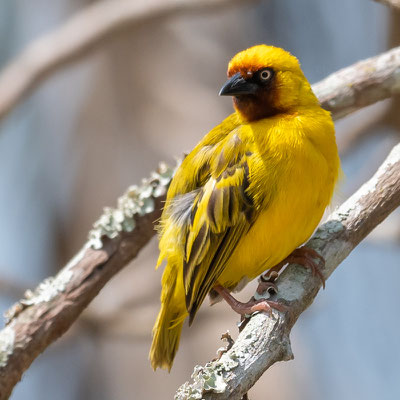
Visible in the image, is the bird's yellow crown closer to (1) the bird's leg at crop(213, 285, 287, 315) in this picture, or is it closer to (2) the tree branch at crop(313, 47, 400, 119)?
(2) the tree branch at crop(313, 47, 400, 119)

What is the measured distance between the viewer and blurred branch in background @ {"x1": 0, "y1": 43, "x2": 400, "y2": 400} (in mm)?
3486

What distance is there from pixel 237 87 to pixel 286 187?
684mm

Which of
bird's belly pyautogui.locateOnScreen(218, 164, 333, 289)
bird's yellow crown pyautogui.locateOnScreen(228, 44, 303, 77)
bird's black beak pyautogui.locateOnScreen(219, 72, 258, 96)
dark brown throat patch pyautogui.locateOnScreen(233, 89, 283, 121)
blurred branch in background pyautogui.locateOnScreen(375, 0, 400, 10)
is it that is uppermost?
blurred branch in background pyautogui.locateOnScreen(375, 0, 400, 10)

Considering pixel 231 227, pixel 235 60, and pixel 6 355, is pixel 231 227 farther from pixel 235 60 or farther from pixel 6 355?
pixel 6 355

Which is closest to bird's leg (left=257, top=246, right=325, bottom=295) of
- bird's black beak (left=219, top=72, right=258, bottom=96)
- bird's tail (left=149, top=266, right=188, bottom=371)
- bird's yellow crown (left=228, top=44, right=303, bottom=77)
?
bird's tail (left=149, top=266, right=188, bottom=371)

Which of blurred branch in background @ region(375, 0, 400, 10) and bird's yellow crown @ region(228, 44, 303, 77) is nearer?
bird's yellow crown @ region(228, 44, 303, 77)

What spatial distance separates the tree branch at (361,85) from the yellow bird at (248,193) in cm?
38

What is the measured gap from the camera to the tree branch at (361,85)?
12.6 ft

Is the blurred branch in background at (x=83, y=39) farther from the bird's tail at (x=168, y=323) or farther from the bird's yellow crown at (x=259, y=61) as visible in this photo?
the bird's tail at (x=168, y=323)

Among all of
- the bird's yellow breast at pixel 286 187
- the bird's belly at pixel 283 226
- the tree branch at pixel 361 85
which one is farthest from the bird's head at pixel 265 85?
the bird's belly at pixel 283 226

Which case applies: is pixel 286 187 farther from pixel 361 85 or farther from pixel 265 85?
pixel 361 85

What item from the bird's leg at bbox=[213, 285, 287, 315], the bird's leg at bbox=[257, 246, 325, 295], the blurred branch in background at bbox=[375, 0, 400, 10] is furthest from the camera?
the blurred branch in background at bbox=[375, 0, 400, 10]

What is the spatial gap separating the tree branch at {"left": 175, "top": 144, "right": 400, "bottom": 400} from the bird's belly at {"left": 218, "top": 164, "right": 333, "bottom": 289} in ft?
0.26

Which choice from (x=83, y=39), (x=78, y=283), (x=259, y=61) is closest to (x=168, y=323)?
(x=78, y=283)
